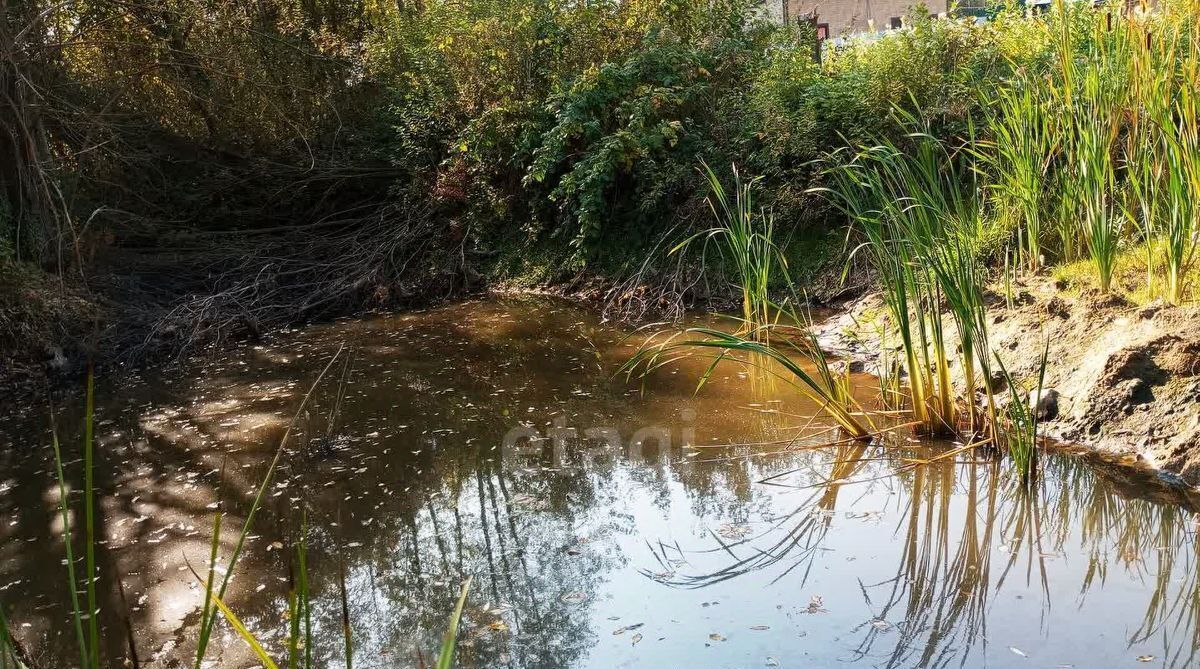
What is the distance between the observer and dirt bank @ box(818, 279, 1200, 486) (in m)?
3.95

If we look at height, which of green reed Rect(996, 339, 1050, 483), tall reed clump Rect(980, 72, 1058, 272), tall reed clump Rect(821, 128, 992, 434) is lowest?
green reed Rect(996, 339, 1050, 483)

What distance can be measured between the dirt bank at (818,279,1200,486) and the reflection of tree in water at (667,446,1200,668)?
21 centimetres

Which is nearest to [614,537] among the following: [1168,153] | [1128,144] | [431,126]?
[1168,153]

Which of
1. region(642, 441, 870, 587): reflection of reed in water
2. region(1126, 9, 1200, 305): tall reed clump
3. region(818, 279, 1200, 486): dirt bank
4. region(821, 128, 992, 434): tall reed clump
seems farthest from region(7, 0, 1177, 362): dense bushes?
region(642, 441, 870, 587): reflection of reed in water

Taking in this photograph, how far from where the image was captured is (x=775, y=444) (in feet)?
15.0

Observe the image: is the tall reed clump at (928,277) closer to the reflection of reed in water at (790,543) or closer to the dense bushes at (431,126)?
the reflection of reed in water at (790,543)

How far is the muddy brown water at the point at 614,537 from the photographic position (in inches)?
116

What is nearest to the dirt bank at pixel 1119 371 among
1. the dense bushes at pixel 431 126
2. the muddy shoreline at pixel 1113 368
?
the muddy shoreline at pixel 1113 368

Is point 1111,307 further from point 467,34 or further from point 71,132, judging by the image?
point 71,132

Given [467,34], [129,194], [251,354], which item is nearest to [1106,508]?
[251,354]

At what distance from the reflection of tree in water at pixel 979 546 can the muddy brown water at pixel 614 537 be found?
0.01 meters

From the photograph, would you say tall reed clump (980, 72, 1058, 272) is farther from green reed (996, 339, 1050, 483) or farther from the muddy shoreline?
green reed (996, 339, 1050, 483)

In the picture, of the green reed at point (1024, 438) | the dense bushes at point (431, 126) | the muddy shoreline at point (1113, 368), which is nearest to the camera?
the green reed at point (1024, 438)

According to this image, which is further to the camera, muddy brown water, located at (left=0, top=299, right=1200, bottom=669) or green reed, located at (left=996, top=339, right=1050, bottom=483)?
green reed, located at (left=996, top=339, right=1050, bottom=483)
